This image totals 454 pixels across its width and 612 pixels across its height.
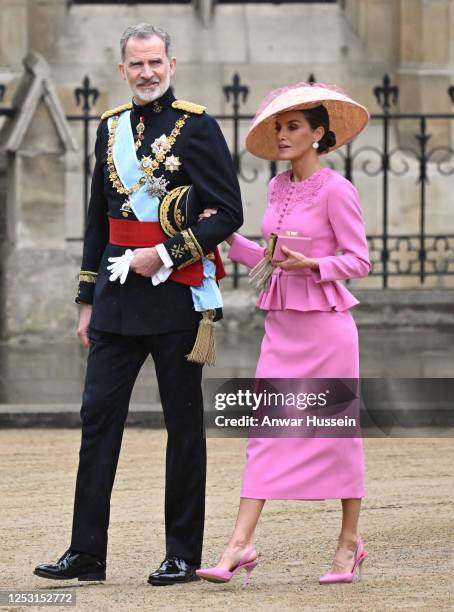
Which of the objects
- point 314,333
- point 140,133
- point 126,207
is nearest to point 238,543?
point 314,333

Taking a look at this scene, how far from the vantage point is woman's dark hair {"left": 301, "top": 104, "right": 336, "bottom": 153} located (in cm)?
674

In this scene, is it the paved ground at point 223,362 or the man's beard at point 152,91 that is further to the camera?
the paved ground at point 223,362

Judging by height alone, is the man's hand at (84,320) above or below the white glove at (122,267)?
below

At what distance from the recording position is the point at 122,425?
665 centimetres

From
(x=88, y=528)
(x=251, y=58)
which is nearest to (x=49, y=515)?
(x=88, y=528)

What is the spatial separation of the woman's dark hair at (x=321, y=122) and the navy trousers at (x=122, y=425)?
2.60 feet

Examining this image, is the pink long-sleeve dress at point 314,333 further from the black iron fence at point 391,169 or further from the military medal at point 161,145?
the black iron fence at point 391,169

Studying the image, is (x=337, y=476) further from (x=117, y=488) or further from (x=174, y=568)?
(x=117, y=488)

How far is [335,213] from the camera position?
6.61 metres

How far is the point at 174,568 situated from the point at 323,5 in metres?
12.0

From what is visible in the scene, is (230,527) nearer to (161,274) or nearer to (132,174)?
(161,274)

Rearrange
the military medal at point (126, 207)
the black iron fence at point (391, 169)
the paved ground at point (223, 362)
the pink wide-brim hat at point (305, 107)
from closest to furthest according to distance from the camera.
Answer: the military medal at point (126, 207) < the pink wide-brim hat at point (305, 107) < the paved ground at point (223, 362) < the black iron fence at point (391, 169)

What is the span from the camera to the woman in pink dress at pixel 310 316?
21.7ft

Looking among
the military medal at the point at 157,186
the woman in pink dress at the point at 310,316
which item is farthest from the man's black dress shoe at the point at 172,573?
the military medal at the point at 157,186
